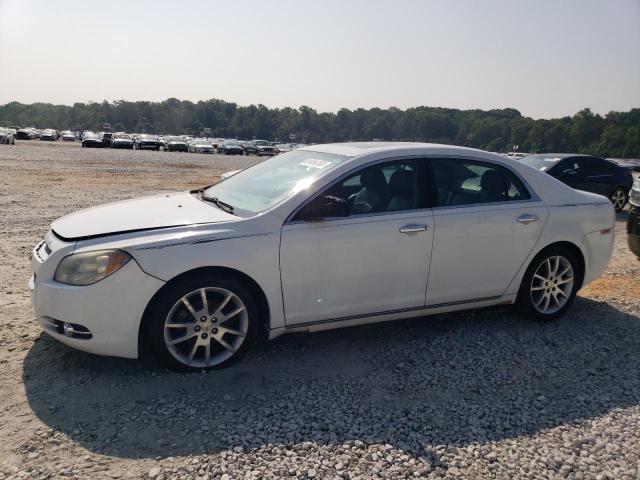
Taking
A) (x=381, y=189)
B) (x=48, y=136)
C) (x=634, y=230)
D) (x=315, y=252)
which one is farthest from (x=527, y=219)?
(x=48, y=136)

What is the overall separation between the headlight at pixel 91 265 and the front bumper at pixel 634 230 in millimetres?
6344

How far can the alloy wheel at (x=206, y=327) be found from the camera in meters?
3.75

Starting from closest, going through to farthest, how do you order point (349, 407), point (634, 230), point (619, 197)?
point (349, 407) → point (634, 230) → point (619, 197)

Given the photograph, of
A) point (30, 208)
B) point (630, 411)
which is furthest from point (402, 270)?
point (30, 208)

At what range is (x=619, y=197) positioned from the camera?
1391 centimetres

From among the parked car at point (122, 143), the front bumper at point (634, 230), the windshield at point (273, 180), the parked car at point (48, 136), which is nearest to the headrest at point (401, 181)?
the windshield at point (273, 180)

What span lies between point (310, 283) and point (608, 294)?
3.98 m

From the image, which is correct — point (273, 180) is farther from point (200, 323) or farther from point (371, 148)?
point (200, 323)

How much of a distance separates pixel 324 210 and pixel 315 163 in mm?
700

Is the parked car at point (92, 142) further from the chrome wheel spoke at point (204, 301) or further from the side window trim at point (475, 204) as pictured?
the chrome wheel spoke at point (204, 301)

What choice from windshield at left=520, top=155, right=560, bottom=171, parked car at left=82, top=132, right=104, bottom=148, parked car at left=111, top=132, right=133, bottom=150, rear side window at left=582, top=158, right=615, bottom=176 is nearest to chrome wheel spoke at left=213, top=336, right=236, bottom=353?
Result: windshield at left=520, top=155, right=560, bottom=171

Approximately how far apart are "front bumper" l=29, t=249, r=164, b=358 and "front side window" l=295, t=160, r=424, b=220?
1487 mm

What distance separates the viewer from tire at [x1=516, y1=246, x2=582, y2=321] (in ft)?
16.3

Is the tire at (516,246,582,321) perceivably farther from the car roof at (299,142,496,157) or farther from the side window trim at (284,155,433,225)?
the side window trim at (284,155,433,225)
